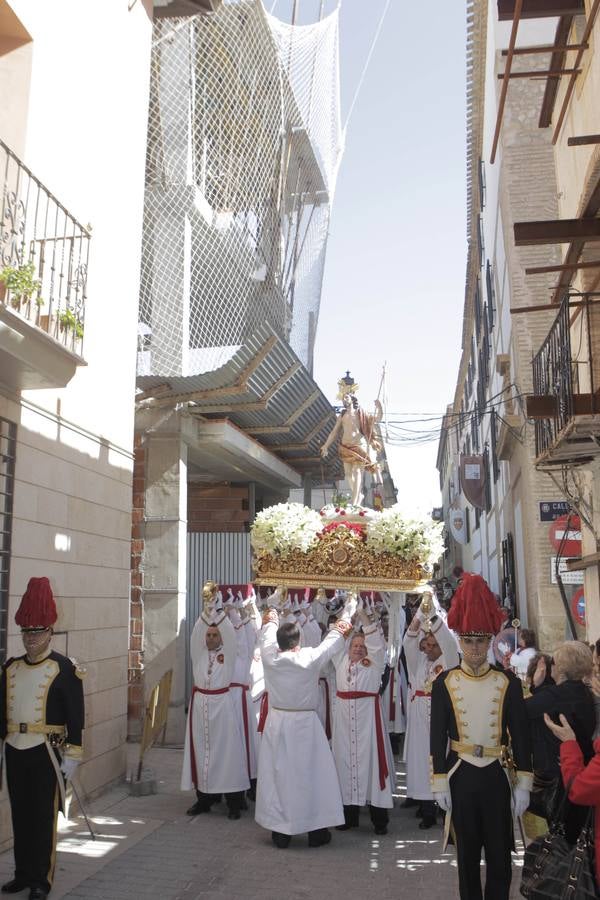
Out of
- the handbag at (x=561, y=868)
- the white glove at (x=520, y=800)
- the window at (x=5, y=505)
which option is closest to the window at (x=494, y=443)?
the window at (x=5, y=505)

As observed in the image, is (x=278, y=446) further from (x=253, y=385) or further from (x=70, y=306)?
(x=70, y=306)

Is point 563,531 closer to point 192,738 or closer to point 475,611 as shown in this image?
point 192,738

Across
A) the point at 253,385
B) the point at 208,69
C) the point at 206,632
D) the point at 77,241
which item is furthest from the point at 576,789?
the point at 208,69

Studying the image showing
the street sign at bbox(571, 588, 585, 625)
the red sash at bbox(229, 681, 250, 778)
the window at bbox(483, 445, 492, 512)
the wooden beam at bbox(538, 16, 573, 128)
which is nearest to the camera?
the wooden beam at bbox(538, 16, 573, 128)

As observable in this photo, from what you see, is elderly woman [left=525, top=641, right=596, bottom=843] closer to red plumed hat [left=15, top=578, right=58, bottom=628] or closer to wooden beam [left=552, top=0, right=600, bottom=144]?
red plumed hat [left=15, top=578, right=58, bottom=628]

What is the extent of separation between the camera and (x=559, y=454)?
7.85 m

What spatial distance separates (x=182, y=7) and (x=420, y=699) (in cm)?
914

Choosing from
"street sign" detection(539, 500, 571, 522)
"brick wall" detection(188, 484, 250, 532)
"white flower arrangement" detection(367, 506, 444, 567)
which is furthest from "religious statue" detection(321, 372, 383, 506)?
"brick wall" detection(188, 484, 250, 532)

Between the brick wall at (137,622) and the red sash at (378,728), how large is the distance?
4.74 meters

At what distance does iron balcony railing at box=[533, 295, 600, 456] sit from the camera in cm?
686

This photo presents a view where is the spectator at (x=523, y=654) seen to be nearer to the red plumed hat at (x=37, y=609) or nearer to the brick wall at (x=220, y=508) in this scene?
the red plumed hat at (x=37, y=609)

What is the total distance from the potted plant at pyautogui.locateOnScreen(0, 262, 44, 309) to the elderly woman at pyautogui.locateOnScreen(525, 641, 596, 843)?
480 centimetres

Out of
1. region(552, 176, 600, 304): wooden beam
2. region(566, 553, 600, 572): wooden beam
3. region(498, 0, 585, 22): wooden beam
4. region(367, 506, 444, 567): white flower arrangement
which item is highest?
region(498, 0, 585, 22): wooden beam

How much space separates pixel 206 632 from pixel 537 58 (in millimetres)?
12422
